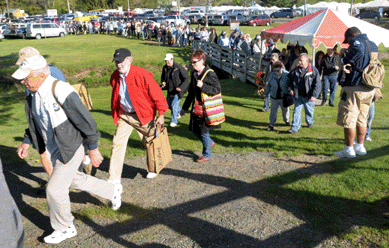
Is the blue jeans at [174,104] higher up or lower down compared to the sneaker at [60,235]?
higher up

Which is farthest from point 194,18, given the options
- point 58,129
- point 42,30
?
point 58,129

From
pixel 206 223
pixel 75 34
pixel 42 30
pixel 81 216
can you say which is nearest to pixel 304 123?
pixel 206 223

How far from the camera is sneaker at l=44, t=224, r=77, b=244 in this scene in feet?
12.1

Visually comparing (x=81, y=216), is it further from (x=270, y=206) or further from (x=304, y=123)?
(x=304, y=123)

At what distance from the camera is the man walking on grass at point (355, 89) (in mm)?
5348

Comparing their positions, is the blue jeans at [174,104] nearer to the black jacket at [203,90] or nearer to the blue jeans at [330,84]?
the black jacket at [203,90]

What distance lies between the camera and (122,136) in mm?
4891

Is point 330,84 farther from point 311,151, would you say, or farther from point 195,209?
point 195,209

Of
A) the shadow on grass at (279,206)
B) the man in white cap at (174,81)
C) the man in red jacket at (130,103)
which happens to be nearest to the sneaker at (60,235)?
the shadow on grass at (279,206)

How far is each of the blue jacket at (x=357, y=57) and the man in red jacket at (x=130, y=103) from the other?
303 centimetres

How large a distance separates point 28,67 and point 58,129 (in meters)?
0.67

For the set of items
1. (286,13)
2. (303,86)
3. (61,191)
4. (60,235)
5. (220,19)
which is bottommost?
(60,235)

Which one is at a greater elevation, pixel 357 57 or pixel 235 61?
pixel 357 57

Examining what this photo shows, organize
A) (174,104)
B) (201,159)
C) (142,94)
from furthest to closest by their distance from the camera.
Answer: (174,104) < (201,159) < (142,94)
